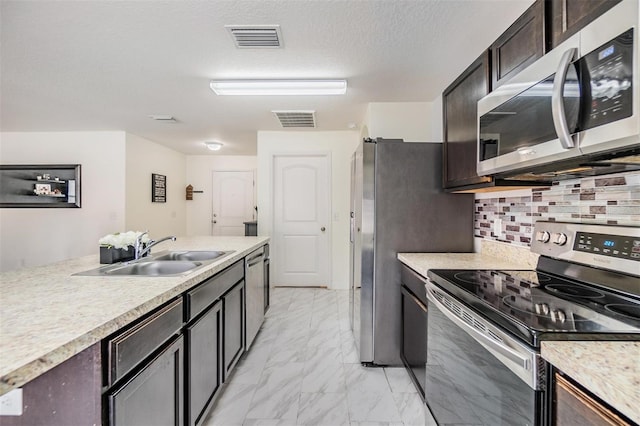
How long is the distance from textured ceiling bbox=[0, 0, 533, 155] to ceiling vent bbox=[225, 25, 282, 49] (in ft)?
0.15

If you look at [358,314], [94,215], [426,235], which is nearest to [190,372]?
[358,314]

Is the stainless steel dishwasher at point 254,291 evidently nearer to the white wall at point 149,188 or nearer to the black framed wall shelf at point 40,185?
the white wall at point 149,188

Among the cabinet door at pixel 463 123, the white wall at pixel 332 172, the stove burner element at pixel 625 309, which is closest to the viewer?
the stove burner element at pixel 625 309

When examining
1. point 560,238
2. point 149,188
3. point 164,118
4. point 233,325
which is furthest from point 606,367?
point 149,188

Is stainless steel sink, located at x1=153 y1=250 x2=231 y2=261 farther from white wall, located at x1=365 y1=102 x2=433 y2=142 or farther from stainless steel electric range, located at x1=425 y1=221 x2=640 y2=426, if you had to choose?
white wall, located at x1=365 y1=102 x2=433 y2=142

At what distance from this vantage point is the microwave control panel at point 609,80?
820mm

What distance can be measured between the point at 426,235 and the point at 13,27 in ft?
10.1

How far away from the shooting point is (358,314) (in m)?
2.43

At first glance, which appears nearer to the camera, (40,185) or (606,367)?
(606,367)

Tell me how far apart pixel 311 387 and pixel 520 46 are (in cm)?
228

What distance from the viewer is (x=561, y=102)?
3.21 feet

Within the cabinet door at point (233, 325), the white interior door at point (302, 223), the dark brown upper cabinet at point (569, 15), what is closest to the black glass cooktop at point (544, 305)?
the dark brown upper cabinet at point (569, 15)

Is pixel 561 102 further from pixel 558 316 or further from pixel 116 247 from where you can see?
pixel 116 247

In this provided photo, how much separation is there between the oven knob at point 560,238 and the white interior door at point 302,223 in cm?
332
